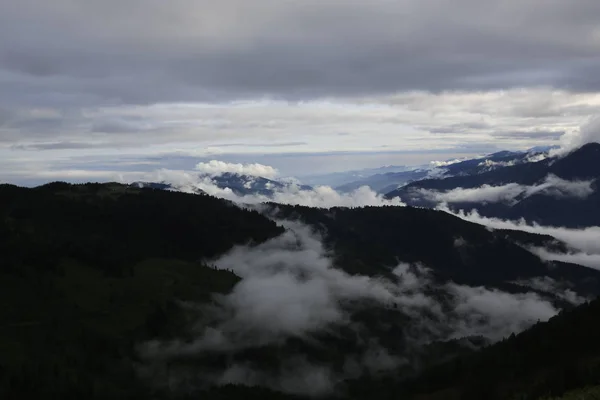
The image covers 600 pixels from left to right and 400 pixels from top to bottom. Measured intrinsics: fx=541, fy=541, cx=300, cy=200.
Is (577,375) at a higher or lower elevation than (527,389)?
higher

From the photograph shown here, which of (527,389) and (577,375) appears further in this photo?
(527,389)
